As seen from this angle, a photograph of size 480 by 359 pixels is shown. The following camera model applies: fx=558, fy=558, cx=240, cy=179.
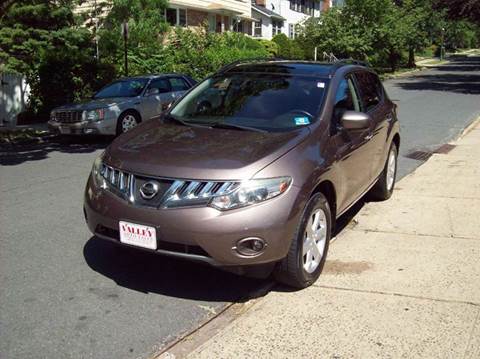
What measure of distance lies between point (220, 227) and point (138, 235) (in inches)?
23.9

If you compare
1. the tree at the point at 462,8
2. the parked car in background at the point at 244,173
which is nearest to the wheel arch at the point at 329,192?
the parked car in background at the point at 244,173

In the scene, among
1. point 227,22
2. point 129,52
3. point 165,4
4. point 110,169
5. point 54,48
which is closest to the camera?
point 110,169

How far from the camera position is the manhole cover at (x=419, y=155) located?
32.6 feet

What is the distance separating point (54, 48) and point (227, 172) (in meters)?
15.0

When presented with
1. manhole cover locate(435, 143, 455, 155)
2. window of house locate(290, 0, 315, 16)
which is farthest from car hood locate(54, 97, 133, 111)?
window of house locate(290, 0, 315, 16)

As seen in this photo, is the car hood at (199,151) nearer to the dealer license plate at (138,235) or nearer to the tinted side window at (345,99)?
the dealer license plate at (138,235)

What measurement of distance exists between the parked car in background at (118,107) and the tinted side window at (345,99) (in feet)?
19.7

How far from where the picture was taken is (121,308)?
3.88 metres

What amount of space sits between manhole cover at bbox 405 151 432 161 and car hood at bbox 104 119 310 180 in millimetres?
6162

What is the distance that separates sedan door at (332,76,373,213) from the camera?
187 inches

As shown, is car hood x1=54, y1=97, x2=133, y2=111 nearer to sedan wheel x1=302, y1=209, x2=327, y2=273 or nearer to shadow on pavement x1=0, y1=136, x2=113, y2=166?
shadow on pavement x1=0, y1=136, x2=113, y2=166

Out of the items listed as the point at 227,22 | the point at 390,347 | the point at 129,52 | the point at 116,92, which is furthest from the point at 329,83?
the point at 227,22

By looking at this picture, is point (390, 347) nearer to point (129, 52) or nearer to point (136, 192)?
point (136, 192)

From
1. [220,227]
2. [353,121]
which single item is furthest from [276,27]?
[220,227]
